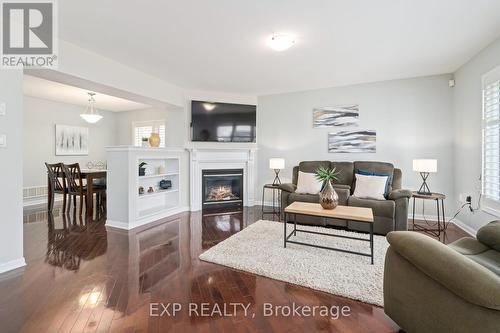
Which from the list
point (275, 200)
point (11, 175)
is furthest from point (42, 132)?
point (275, 200)

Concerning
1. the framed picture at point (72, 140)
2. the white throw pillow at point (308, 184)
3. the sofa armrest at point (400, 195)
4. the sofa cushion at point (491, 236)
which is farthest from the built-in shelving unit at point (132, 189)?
the sofa cushion at point (491, 236)

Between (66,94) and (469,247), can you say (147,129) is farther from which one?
(469,247)

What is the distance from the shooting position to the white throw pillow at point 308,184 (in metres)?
4.14

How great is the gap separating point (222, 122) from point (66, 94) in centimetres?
358

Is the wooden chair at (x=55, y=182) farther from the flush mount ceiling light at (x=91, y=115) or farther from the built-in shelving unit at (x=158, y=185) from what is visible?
the built-in shelving unit at (x=158, y=185)

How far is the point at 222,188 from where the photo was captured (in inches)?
216

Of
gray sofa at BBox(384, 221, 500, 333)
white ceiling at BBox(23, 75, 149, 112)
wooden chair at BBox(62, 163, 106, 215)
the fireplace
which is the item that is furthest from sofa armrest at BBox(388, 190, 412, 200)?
white ceiling at BBox(23, 75, 149, 112)

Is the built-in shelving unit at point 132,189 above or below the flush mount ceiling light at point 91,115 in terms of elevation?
below

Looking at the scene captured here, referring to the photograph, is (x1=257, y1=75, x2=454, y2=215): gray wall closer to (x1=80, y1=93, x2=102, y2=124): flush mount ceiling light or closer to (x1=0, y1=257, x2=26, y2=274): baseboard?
(x1=80, y1=93, x2=102, y2=124): flush mount ceiling light

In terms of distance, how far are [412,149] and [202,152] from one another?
3999 mm

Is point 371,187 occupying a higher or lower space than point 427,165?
lower

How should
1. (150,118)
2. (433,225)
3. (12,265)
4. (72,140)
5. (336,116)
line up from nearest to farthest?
(12,265) < (433,225) < (336,116) < (72,140) < (150,118)

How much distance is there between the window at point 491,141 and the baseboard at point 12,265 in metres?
5.29

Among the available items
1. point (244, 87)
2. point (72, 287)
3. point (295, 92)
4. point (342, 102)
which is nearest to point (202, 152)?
point (244, 87)
